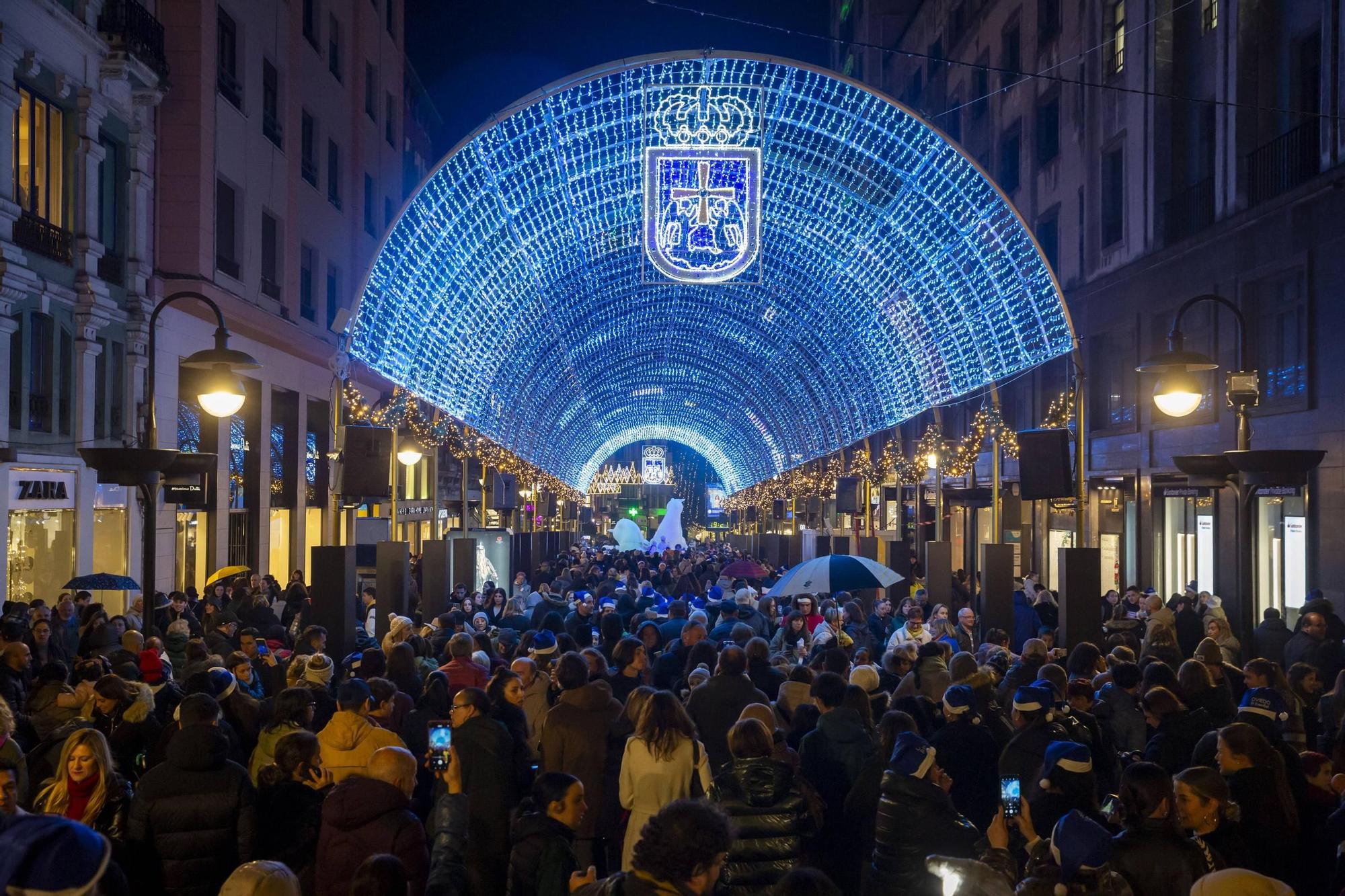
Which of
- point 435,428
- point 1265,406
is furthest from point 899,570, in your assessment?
point 435,428

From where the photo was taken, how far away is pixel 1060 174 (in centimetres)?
3272

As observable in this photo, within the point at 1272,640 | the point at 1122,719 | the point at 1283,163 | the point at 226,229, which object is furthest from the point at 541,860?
the point at 226,229

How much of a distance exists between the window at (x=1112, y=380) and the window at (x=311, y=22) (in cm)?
2035

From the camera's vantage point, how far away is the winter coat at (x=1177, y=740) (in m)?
7.97

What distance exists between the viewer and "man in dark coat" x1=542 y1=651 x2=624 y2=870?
8117 millimetres

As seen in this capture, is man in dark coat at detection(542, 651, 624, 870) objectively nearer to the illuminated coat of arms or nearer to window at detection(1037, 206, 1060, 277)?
the illuminated coat of arms

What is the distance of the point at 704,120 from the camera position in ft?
89.2

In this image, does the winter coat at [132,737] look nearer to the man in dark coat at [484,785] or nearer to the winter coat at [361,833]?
the man in dark coat at [484,785]

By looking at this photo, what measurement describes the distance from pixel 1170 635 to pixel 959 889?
8.92 m

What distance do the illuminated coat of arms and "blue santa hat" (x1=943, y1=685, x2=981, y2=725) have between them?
20.0 metres

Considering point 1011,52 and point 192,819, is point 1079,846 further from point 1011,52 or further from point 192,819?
point 1011,52

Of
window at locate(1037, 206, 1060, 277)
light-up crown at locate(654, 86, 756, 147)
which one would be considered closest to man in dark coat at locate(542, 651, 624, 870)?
light-up crown at locate(654, 86, 756, 147)

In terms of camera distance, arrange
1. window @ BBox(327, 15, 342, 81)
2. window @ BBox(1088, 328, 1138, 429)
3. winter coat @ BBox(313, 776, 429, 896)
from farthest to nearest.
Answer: window @ BBox(327, 15, 342, 81), window @ BBox(1088, 328, 1138, 429), winter coat @ BBox(313, 776, 429, 896)

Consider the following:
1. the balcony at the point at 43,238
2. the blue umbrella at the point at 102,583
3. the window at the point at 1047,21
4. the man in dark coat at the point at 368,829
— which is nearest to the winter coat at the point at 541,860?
the man in dark coat at the point at 368,829
